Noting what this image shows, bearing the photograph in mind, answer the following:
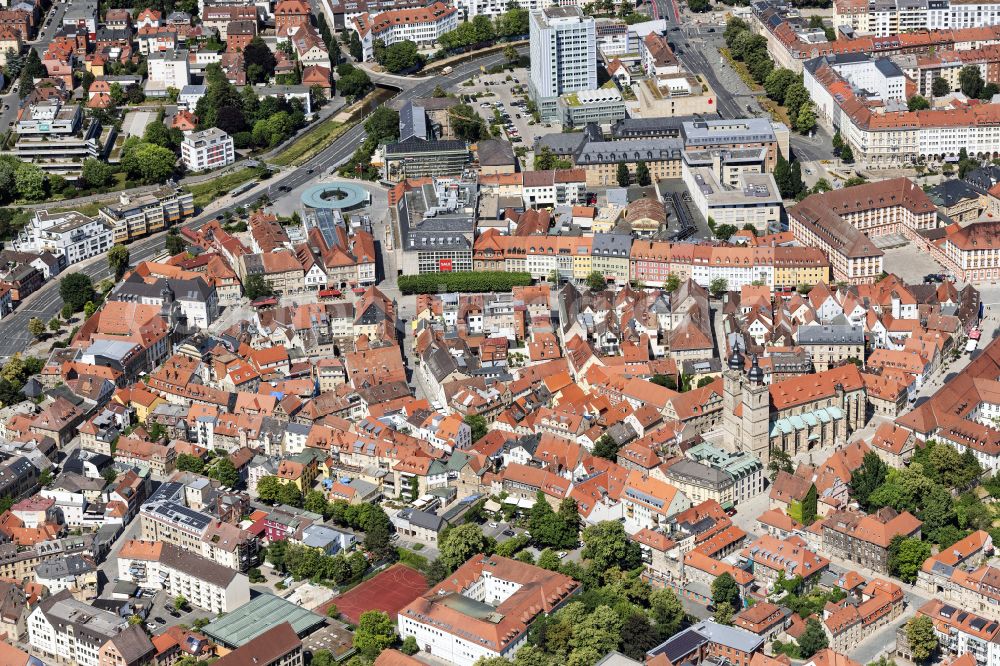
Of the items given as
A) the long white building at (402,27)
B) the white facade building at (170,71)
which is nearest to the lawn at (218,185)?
the white facade building at (170,71)

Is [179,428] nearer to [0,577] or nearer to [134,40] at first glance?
[0,577]

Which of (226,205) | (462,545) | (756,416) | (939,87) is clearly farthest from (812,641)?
(939,87)

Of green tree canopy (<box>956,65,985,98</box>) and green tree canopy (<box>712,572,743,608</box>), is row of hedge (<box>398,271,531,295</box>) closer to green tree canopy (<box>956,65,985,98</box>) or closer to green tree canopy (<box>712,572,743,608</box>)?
green tree canopy (<box>712,572,743,608</box>)

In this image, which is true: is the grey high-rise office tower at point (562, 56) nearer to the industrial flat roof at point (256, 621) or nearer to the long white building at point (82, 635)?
the industrial flat roof at point (256, 621)

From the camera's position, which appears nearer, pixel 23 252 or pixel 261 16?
pixel 23 252

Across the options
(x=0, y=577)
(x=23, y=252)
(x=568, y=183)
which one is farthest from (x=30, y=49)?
(x=0, y=577)
